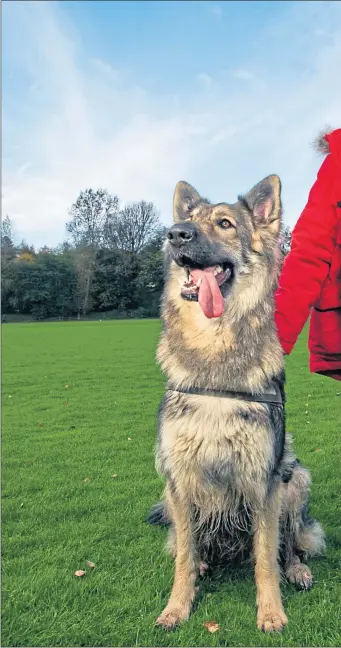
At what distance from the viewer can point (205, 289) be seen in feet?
11.2

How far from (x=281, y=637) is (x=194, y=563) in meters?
0.72

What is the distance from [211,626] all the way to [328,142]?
3.42 metres

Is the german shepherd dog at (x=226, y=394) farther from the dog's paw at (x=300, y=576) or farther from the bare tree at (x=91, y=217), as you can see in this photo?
the bare tree at (x=91, y=217)

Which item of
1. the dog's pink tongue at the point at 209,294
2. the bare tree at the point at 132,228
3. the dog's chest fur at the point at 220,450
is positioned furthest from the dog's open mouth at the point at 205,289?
the bare tree at the point at 132,228

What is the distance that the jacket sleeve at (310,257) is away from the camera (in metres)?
3.64

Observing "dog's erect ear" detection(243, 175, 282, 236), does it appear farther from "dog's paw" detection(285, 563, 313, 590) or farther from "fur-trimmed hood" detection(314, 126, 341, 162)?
"dog's paw" detection(285, 563, 313, 590)

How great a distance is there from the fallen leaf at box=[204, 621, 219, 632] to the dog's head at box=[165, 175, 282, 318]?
2.02m

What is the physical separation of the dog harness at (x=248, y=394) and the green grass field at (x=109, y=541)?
56.6 inches

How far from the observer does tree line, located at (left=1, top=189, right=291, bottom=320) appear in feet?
168

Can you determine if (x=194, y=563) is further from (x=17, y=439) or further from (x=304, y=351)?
(x=304, y=351)

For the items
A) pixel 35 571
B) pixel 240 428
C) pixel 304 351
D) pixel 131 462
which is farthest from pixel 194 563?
pixel 304 351

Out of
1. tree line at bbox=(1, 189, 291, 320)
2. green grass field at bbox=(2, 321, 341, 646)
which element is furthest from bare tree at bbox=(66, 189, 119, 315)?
green grass field at bbox=(2, 321, 341, 646)

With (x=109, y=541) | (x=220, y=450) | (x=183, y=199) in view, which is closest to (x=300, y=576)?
(x=220, y=450)

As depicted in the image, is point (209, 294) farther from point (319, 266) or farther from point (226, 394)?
point (319, 266)
